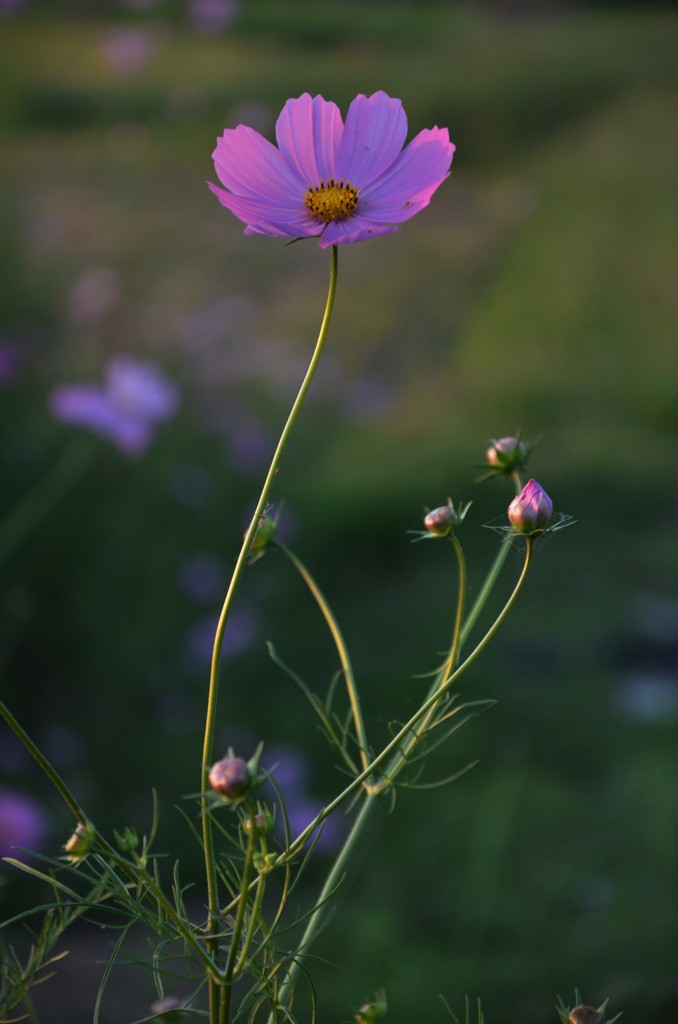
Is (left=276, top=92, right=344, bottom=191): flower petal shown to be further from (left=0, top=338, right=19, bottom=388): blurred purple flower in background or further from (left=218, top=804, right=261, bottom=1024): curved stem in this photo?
(left=0, top=338, right=19, bottom=388): blurred purple flower in background

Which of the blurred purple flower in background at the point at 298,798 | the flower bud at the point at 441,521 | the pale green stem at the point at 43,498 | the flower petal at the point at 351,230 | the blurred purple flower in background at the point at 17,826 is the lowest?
the blurred purple flower in background at the point at 298,798

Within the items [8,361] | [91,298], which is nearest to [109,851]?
[8,361]

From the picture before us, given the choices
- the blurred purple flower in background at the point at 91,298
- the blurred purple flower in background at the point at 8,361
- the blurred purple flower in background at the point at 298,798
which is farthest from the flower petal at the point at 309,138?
the blurred purple flower in background at the point at 91,298

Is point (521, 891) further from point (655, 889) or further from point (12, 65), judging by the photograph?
point (12, 65)

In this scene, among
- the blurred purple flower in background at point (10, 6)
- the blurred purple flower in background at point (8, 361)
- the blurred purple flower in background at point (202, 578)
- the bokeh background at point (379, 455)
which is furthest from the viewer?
the blurred purple flower in background at point (10, 6)

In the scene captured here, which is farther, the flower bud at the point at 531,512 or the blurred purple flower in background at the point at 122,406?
the blurred purple flower in background at the point at 122,406

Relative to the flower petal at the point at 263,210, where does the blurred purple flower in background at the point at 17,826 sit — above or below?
below

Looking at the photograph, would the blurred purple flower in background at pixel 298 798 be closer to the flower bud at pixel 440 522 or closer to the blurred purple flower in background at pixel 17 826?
the blurred purple flower in background at pixel 17 826
